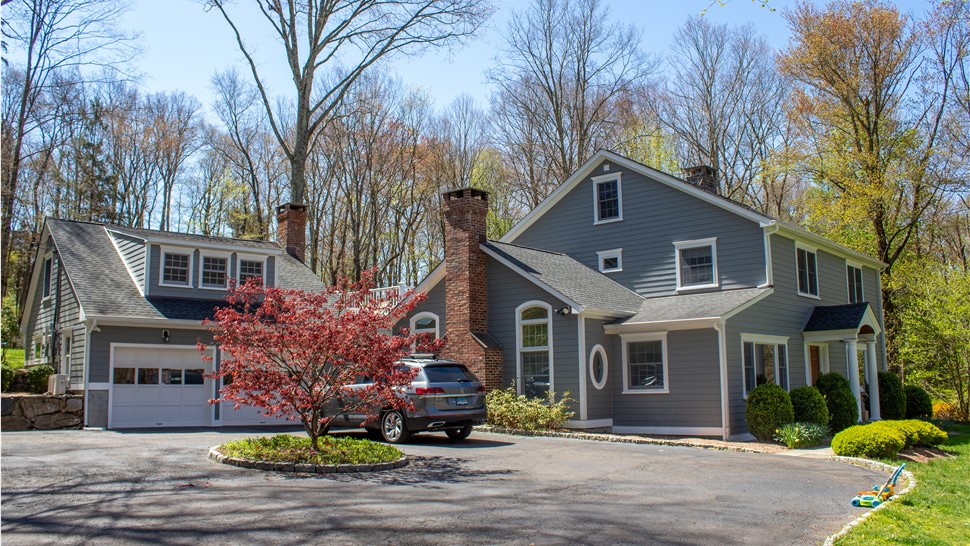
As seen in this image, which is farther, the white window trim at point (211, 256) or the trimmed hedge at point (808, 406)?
the white window trim at point (211, 256)

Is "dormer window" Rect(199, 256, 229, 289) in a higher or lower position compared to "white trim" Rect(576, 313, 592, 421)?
higher

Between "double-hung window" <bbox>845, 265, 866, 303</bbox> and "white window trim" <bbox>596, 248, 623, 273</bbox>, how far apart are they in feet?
27.4

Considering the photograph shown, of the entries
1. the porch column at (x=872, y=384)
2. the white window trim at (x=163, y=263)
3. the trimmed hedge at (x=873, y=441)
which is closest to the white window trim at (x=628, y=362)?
the trimmed hedge at (x=873, y=441)

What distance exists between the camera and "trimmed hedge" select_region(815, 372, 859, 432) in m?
19.3

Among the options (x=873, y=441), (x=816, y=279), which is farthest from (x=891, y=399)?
(x=873, y=441)

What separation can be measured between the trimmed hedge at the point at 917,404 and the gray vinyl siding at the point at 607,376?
36.2 ft

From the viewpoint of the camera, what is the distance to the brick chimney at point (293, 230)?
28.7 metres

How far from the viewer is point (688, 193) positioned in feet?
71.0

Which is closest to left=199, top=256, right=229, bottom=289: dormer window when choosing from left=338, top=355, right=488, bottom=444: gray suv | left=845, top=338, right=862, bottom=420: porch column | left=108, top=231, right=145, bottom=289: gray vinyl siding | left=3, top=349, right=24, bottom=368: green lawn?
left=108, top=231, right=145, bottom=289: gray vinyl siding

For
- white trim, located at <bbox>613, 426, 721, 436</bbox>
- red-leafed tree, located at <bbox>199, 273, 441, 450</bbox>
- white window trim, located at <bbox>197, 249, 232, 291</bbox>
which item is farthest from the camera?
white window trim, located at <bbox>197, 249, 232, 291</bbox>

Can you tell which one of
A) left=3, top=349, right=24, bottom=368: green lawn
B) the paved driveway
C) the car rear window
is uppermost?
left=3, top=349, right=24, bottom=368: green lawn

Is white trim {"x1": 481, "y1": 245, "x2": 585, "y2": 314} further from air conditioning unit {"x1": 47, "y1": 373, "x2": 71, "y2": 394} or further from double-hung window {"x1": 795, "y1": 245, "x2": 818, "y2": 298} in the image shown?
air conditioning unit {"x1": 47, "y1": 373, "x2": 71, "y2": 394}

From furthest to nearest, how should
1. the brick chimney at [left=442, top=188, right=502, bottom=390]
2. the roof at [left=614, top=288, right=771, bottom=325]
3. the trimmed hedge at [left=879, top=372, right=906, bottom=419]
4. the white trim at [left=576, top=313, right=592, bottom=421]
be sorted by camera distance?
the trimmed hedge at [left=879, top=372, right=906, bottom=419], the brick chimney at [left=442, top=188, right=502, bottom=390], the white trim at [left=576, top=313, right=592, bottom=421], the roof at [left=614, top=288, right=771, bottom=325]

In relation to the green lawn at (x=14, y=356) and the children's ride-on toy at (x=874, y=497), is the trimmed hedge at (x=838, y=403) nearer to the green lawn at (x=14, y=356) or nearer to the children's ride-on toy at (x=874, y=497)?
the children's ride-on toy at (x=874, y=497)
